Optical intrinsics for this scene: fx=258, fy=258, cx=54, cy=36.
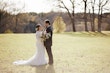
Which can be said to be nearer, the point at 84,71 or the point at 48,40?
the point at 84,71

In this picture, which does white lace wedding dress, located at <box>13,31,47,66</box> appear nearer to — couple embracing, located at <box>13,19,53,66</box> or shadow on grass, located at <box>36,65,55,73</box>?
couple embracing, located at <box>13,19,53,66</box>

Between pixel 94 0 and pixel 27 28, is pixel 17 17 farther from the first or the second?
pixel 94 0

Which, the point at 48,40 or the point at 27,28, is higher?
the point at 48,40

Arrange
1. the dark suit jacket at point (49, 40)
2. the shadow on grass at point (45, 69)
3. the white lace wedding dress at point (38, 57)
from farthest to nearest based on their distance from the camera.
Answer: the white lace wedding dress at point (38, 57), the dark suit jacket at point (49, 40), the shadow on grass at point (45, 69)

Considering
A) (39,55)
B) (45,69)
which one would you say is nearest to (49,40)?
(39,55)

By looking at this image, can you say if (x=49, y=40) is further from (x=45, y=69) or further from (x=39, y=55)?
(x=45, y=69)

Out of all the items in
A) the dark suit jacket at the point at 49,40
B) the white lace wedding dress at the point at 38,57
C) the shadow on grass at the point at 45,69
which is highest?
the dark suit jacket at the point at 49,40

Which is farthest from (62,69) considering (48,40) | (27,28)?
(27,28)

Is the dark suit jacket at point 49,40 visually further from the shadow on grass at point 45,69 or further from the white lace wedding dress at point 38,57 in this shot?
the shadow on grass at point 45,69

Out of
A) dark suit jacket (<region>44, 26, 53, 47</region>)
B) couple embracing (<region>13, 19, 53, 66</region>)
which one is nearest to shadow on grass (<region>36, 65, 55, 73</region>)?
couple embracing (<region>13, 19, 53, 66</region>)

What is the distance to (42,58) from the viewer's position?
11305mm

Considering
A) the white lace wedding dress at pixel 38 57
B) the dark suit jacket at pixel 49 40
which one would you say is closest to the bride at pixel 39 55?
the white lace wedding dress at pixel 38 57

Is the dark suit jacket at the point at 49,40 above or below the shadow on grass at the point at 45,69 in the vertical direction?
above

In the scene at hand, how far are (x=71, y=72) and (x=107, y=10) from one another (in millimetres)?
35984
